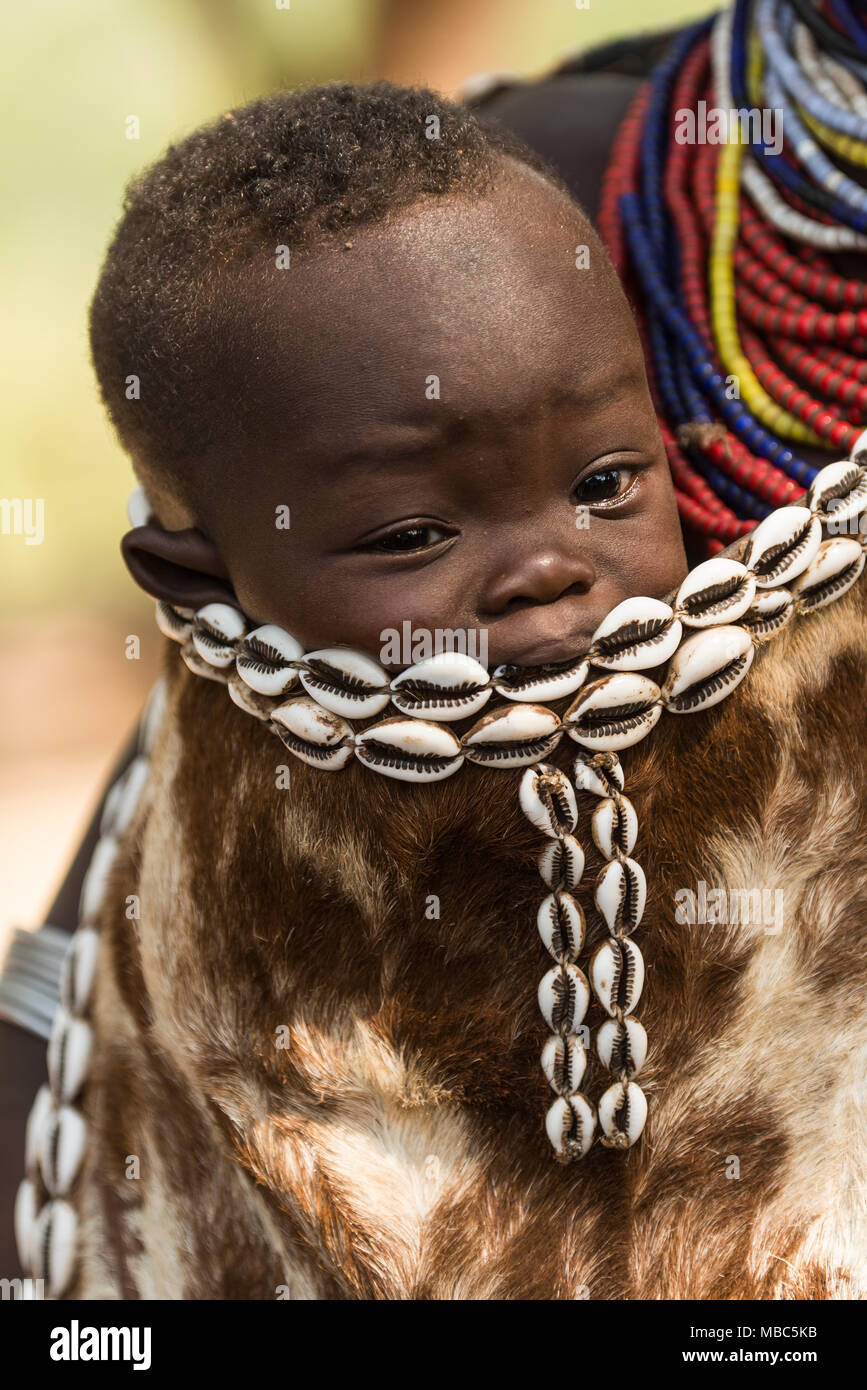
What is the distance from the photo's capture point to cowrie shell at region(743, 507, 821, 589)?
95 centimetres

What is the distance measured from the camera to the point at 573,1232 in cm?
99

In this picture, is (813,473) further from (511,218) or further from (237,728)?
(237,728)

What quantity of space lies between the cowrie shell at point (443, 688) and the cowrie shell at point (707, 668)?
13 cm

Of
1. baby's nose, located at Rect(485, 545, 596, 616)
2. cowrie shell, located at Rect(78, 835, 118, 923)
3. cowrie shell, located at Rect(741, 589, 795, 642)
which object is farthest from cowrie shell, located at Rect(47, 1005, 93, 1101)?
cowrie shell, located at Rect(741, 589, 795, 642)

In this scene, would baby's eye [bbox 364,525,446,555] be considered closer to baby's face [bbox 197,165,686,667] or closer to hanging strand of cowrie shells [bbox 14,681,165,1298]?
baby's face [bbox 197,165,686,667]

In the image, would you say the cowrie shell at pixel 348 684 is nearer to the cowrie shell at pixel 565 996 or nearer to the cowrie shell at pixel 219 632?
the cowrie shell at pixel 219 632

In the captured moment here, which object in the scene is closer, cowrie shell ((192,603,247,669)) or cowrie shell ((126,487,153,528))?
cowrie shell ((192,603,247,669))

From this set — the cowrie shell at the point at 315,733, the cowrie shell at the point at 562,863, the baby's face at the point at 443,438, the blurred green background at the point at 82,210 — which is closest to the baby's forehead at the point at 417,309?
the baby's face at the point at 443,438

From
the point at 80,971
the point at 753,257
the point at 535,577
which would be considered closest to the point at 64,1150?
the point at 80,971

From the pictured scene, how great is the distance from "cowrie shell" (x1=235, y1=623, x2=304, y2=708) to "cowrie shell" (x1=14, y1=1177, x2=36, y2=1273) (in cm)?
64

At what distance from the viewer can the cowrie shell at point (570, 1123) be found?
97cm
